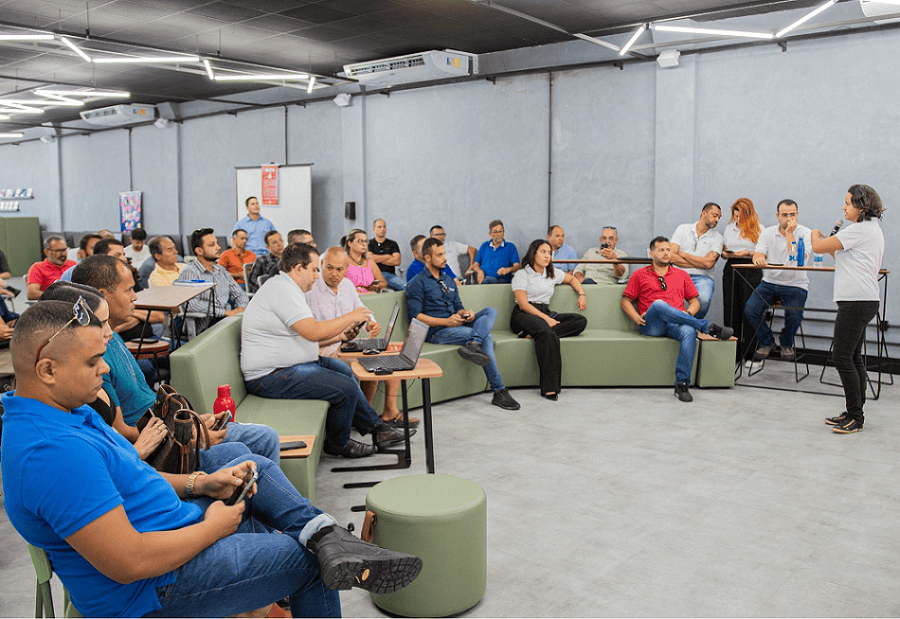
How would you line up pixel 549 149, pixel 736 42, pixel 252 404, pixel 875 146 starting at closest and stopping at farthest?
pixel 252 404
pixel 875 146
pixel 736 42
pixel 549 149

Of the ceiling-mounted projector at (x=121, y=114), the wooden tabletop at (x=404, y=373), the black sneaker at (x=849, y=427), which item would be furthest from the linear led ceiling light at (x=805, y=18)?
the ceiling-mounted projector at (x=121, y=114)

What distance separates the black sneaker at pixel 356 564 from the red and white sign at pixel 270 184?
33.8ft

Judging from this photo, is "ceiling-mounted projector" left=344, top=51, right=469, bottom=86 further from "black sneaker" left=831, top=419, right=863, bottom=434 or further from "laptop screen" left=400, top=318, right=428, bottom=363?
"black sneaker" left=831, top=419, right=863, bottom=434

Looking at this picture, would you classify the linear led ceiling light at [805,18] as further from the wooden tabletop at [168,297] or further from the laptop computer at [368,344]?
the wooden tabletop at [168,297]

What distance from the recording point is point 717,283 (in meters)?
7.79

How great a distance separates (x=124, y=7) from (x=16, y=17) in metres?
1.42

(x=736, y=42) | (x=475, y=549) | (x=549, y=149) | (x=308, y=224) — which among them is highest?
(x=736, y=42)

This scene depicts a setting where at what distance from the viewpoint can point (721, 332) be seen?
616cm

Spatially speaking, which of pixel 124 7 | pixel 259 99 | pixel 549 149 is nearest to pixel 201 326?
pixel 124 7

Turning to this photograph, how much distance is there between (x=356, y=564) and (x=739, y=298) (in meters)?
Answer: 6.37

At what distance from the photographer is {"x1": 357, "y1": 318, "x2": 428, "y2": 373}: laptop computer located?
12.8ft

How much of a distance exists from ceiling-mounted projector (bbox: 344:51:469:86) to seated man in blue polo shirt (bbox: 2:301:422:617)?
7.49 m

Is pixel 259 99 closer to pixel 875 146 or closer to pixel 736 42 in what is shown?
pixel 736 42

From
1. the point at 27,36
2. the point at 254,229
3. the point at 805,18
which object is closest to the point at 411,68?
the point at 254,229
